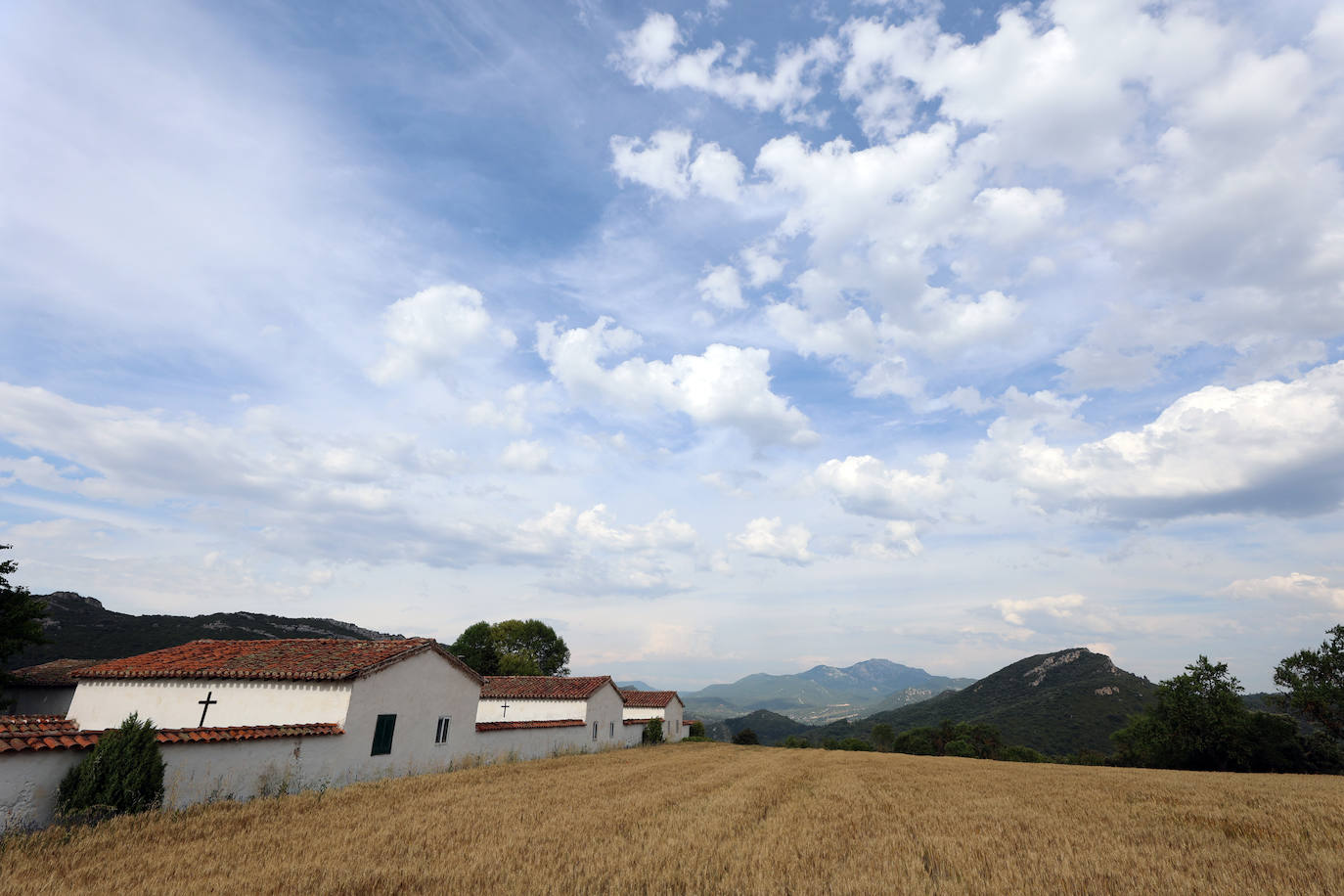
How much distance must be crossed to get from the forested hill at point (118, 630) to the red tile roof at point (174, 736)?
163 feet

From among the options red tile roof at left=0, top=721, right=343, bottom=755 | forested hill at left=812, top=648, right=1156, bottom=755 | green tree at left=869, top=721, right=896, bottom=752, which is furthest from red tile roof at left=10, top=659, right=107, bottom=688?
forested hill at left=812, top=648, right=1156, bottom=755

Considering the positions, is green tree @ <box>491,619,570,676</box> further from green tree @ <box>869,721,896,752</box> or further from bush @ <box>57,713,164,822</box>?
bush @ <box>57,713,164,822</box>

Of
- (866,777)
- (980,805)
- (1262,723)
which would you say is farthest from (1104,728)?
(980,805)

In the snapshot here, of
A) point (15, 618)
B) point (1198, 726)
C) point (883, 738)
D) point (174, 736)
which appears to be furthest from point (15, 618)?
point (883, 738)

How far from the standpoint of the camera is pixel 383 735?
23.1 m

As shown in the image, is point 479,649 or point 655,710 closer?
point 655,710

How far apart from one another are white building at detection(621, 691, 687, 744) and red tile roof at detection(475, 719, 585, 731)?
14192mm

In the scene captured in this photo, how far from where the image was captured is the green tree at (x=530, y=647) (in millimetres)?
83562

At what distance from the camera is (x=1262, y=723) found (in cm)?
4528

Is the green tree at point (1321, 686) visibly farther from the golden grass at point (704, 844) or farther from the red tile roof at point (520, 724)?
the red tile roof at point (520, 724)

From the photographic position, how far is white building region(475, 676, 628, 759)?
34.7 meters

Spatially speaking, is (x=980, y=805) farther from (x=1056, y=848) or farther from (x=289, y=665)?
(x=289, y=665)

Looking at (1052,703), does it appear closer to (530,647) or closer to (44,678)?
(530,647)

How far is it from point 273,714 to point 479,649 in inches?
2668
